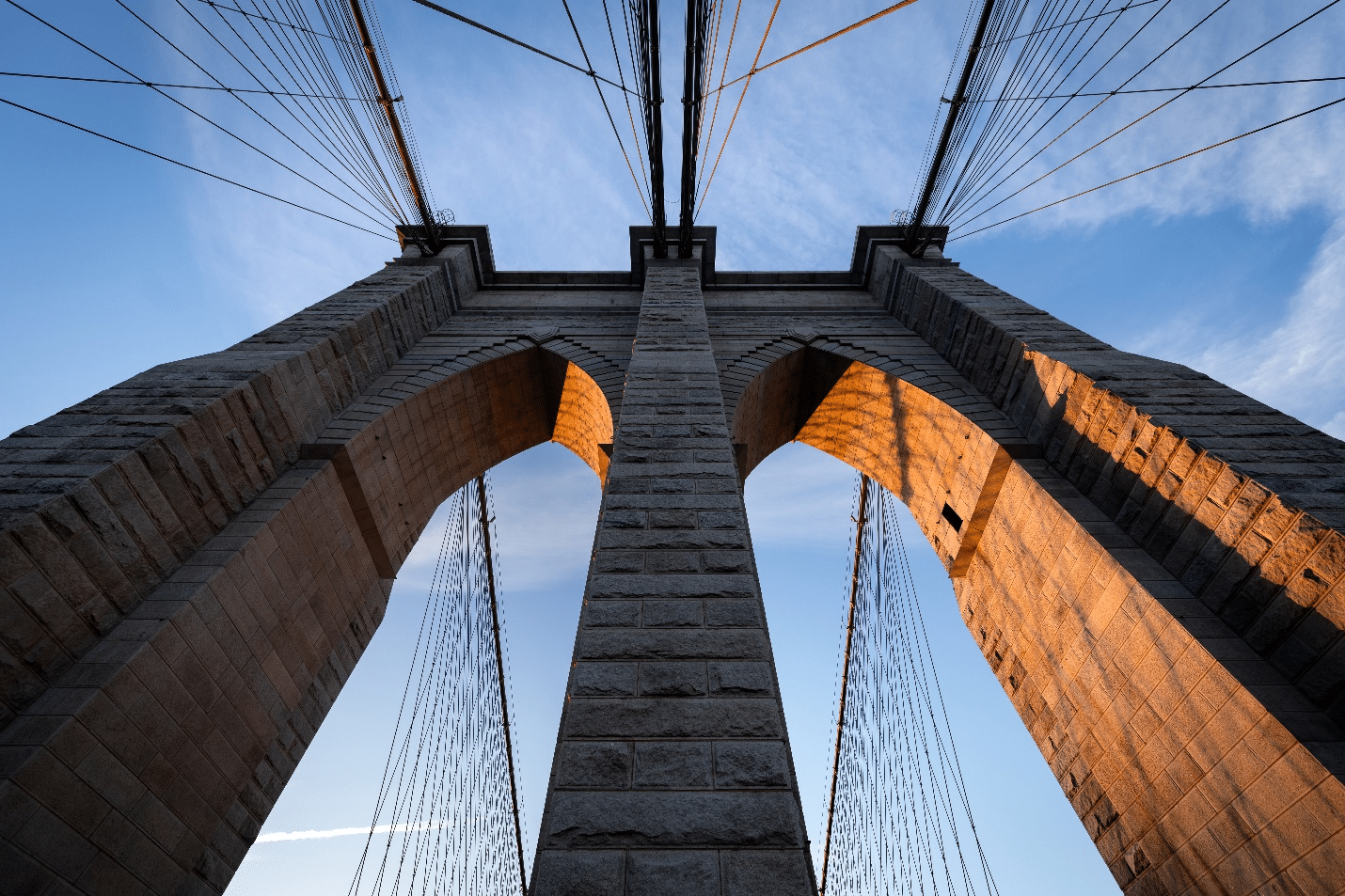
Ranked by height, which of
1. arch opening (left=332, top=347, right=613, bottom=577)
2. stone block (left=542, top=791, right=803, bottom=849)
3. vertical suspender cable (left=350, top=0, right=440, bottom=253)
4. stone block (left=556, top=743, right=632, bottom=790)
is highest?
vertical suspender cable (left=350, top=0, right=440, bottom=253)

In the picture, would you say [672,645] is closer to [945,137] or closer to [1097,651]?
[1097,651]

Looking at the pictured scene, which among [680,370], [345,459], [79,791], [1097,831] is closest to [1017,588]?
[1097,831]

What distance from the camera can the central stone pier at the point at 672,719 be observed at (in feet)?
7.14

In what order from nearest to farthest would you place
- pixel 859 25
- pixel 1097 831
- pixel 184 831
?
pixel 184 831
pixel 1097 831
pixel 859 25

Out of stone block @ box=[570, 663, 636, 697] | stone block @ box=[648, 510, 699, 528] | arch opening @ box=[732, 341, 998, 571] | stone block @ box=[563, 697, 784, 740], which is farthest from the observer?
arch opening @ box=[732, 341, 998, 571]

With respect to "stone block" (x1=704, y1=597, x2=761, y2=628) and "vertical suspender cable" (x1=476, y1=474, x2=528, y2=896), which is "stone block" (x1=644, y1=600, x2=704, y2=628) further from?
"vertical suspender cable" (x1=476, y1=474, x2=528, y2=896)

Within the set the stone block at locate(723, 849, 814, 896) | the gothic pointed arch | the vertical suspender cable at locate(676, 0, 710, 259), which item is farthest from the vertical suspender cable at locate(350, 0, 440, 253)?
the stone block at locate(723, 849, 814, 896)

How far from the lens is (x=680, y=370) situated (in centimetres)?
621

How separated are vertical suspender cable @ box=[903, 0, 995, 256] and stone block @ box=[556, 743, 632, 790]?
31.0 ft

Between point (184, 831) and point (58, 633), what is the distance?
1.61 m

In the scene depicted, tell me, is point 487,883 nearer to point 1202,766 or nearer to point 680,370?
point 680,370

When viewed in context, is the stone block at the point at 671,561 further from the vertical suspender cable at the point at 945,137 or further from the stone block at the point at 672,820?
the vertical suspender cable at the point at 945,137

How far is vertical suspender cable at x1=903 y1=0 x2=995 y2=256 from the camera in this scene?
27.3 ft

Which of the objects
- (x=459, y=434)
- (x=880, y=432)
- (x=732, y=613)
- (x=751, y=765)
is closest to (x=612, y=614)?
(x=732, y=613)
